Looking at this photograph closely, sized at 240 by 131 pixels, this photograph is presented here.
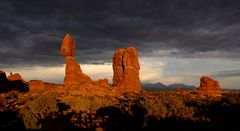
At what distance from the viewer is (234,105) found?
78.7ft

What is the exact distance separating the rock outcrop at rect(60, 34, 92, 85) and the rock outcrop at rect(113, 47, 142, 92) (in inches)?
506

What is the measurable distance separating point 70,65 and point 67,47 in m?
6.17

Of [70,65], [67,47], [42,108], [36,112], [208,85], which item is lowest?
[36,112]

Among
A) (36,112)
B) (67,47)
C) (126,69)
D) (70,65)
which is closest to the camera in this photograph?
(36,112)

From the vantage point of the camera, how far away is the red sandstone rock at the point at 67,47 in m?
89.9

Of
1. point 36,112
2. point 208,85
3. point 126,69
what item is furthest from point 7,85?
point 208,85

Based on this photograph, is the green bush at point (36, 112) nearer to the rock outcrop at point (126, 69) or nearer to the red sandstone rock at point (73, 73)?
the red sandstone rock at point (73, 73)

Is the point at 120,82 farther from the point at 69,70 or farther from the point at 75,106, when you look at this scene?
the point at 75,106

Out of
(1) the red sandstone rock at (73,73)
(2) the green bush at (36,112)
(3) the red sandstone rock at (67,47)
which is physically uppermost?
(3) the red sandstone rock at (67,47)

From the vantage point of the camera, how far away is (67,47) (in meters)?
90.1

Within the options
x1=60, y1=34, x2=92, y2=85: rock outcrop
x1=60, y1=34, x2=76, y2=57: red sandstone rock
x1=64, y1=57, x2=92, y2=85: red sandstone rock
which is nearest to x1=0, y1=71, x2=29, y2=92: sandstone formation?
x1=64, y1=57, x2=92, y2=85: red sandstone rock

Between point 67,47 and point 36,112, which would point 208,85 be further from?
point 36,112

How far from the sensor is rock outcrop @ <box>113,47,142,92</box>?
94.9 m

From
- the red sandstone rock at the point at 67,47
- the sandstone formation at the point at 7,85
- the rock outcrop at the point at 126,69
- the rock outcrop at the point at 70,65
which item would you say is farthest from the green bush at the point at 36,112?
the rock outcrop at the point at 126,69
